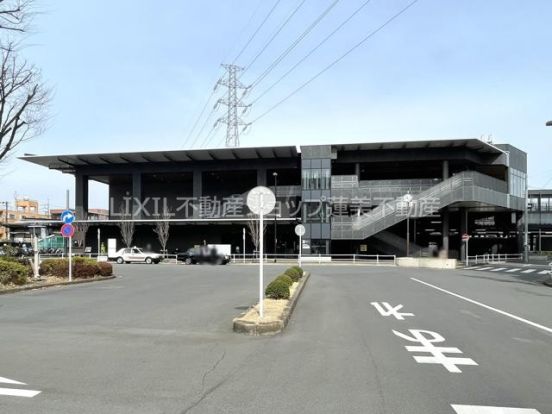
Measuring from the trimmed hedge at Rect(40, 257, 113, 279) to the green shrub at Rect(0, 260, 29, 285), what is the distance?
3493 mm

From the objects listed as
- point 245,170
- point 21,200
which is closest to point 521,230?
point 245,170

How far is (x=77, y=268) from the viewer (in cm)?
2392

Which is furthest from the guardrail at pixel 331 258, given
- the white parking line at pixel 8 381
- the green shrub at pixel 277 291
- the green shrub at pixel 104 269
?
the white parking line at pixel 8 381

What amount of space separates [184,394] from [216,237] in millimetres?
59866

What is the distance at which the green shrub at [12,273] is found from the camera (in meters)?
18.9

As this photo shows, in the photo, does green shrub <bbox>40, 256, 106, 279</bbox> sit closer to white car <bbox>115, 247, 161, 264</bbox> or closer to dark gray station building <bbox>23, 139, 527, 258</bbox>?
white car <bbox>115, 247, 161, 264</bbox>

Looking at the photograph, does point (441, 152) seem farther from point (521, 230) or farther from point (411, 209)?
point (521, 230)

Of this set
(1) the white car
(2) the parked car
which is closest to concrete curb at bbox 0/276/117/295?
(2) the parked car

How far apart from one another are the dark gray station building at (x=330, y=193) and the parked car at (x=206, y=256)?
10726 mm

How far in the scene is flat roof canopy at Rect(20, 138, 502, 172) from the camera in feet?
182

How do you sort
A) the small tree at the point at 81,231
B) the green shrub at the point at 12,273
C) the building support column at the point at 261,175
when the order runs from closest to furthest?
the green shrub at the point at 12,273 < the building support column at the point at 261,175 < the small tree at the point at 81,231

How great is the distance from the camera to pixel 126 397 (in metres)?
5.75

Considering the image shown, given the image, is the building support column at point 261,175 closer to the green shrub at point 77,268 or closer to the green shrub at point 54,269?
the green shrub at point 77,268

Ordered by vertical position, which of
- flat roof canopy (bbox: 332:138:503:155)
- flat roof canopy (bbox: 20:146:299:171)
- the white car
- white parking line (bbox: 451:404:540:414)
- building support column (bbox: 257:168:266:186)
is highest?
flat roof canopy (bbox: 332:138:503:155)
